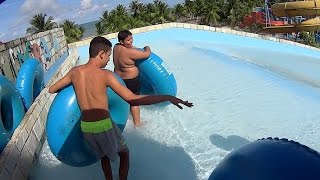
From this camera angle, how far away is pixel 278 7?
2175 centimetres

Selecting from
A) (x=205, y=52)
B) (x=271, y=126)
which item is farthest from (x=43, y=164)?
(x=205, y=52)

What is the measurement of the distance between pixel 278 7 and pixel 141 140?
19352 mm

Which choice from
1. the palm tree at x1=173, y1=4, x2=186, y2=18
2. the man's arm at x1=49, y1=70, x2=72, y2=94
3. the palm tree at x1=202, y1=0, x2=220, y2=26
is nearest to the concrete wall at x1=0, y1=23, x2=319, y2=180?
the man's arm at x1=49, y1=70, x2=72, y2=94

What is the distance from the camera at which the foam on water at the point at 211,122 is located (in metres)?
3.96

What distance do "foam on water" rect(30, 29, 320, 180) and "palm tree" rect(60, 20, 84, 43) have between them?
26.0 metres

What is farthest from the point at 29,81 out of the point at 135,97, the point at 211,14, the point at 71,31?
the point at 211,14

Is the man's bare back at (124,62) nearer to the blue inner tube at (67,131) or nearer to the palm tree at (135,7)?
the blue inner tube at (67,131)

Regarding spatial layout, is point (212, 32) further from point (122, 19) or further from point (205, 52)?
point (122, 19)

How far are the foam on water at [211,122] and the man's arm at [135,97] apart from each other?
117 centimetres

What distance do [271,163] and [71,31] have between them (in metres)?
33.2

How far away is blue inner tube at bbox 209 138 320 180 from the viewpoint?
6.10ft

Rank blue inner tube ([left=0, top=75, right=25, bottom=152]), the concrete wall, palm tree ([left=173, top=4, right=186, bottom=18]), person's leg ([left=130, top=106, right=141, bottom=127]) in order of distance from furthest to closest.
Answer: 1. palm tree ([left=173, top=4, right=186, bottom=18])
2. person's leg ([left=130, top=106, right=141, bottom=127])
3. blue inner tube ([left=0, top=75, right=25, bottom=152])
4. the concrete wall

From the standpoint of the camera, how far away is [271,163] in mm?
1947

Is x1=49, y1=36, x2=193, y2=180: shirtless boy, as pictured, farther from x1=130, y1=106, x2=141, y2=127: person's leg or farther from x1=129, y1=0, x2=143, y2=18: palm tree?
x1=129, y1=0, x2=143, y2=18: palm tree
